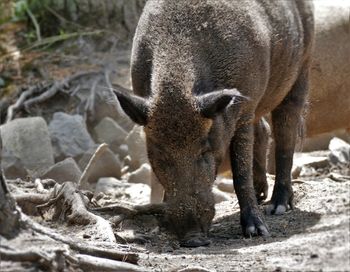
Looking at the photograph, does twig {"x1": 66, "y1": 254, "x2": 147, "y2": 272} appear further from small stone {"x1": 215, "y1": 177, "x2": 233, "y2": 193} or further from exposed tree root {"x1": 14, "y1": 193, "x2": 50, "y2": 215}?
small stone {"x1": 215, "y1": 177, "x2": 233, "y2": 193}

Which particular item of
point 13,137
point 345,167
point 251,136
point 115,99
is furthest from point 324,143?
point 115,99

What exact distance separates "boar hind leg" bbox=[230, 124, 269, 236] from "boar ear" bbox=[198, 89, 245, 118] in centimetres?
69

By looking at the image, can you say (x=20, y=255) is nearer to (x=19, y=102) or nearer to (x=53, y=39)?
(x=19, y=102)

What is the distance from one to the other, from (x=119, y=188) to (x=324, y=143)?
2.81 metres

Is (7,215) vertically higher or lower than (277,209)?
higher

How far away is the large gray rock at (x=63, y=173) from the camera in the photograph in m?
9.10

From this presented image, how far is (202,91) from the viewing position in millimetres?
6422

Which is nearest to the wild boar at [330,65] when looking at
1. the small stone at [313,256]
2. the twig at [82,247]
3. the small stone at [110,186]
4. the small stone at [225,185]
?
the small stone at [225,185]

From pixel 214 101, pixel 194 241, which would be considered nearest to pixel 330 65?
pixel 214 101

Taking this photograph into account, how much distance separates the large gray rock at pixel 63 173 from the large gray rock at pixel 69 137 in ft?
4.30

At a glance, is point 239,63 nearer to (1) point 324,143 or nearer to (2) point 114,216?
(2) point 114,216

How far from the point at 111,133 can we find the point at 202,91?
5107 mm

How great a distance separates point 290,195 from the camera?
302 inches

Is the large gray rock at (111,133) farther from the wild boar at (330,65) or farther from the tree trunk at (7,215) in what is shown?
the tree trunk at (7,215)
